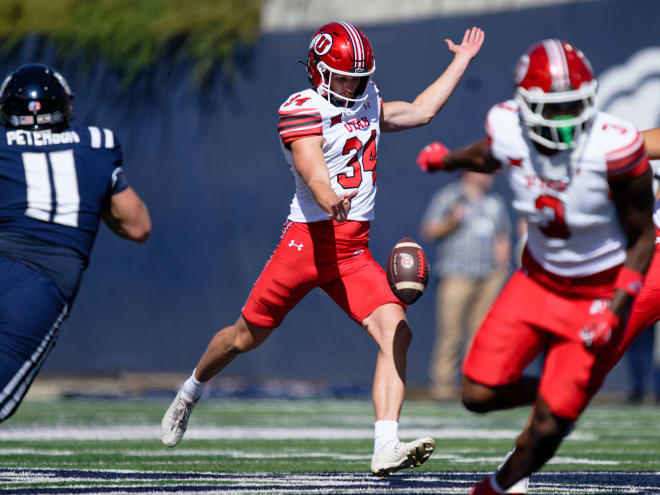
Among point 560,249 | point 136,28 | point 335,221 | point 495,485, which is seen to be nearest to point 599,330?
point 560,249

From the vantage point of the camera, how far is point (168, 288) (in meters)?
13.6

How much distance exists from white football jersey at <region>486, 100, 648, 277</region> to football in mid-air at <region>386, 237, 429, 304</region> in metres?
1.14

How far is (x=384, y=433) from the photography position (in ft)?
17.2

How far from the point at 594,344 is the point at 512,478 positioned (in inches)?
22.4

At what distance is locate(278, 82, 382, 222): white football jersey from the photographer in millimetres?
5633

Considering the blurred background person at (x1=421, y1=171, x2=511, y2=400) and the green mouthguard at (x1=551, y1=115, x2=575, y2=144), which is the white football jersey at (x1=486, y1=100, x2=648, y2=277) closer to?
the green mouthguard at (x1=551, y1=115, x2=575, y2=144)

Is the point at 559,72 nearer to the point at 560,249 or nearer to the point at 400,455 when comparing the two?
the point at 560,249

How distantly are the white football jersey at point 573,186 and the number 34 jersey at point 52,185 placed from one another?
63.6 inches

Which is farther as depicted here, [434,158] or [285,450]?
[285,450]

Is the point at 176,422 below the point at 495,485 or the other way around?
Result: below

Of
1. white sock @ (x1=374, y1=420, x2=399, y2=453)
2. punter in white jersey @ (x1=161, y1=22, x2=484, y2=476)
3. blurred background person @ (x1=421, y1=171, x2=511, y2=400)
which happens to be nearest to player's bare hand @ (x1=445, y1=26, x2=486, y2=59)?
punter in white jersey @ (x1=161, y1=22, x2=484, y2=476)

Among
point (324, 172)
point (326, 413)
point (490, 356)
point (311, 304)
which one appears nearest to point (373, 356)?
point (311, 304)

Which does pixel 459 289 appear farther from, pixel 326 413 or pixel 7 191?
pixel 7 191

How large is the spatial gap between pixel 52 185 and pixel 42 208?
10cm
